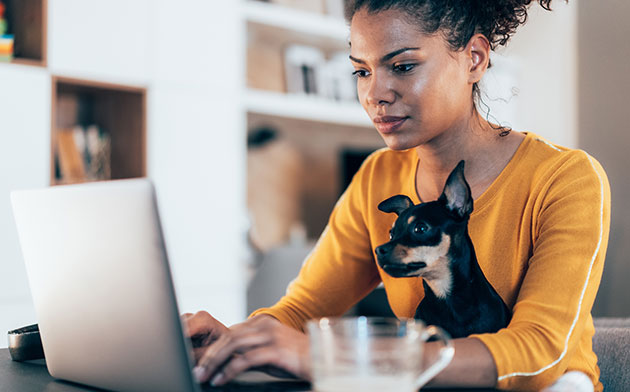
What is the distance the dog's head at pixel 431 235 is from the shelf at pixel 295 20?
227cm

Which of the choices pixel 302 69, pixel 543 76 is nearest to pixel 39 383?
pixel 302 69

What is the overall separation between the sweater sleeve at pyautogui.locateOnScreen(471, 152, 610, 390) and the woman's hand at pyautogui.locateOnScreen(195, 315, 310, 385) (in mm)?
231

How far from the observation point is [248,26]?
11.3ft

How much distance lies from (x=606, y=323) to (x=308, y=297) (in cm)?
65

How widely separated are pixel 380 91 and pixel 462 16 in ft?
0.66

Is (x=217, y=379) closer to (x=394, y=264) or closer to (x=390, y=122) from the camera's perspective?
(x=394, y=264)

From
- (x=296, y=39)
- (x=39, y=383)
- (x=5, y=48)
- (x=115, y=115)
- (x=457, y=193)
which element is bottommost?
(x=39, y=383)

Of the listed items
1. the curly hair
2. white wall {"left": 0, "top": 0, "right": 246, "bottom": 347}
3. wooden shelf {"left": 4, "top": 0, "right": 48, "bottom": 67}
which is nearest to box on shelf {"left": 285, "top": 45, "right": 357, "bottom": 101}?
white wall {"left": 0, "top": 0, "right": 246, "bottom": 347}

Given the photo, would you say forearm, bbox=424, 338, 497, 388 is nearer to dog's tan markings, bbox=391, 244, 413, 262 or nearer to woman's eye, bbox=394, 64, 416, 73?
dog's tan markings, bbox=391, 244, 413, 262

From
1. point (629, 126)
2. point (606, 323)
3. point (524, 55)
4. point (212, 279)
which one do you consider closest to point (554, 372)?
point (606, 323)

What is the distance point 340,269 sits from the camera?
1.29m

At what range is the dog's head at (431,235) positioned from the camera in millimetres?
1024

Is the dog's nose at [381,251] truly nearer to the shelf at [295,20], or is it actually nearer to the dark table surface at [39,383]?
the dark table surface at [39,383]

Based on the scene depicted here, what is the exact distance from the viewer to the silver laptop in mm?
617
